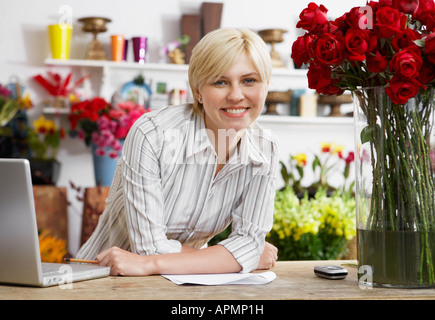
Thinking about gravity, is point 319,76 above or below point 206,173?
above

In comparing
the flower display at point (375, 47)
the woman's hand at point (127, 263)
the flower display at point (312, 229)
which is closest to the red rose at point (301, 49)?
the flower display at point (375, 47)

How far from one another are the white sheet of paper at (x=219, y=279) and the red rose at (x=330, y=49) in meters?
0.41

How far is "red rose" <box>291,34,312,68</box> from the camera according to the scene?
3.43 feet

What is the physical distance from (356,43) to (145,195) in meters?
0.58

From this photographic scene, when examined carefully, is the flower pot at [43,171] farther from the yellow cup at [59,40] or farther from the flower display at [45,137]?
the yellow cup at [59,40]

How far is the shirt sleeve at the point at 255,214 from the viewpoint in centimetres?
134

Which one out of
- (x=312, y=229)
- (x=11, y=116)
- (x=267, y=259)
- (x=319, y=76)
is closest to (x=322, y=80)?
(x=319, y=76)

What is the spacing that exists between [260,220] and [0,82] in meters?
2.66

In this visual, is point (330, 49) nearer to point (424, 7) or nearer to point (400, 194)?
point (424, 7)

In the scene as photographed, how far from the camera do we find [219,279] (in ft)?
3.53
